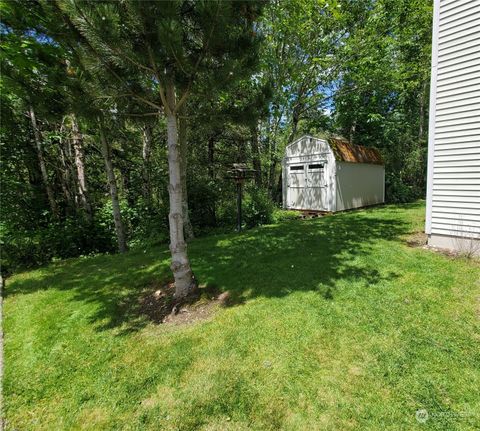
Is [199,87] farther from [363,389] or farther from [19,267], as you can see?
[19,267]

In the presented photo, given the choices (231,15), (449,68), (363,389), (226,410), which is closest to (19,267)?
(226,410)

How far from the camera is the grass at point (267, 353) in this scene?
191 cm

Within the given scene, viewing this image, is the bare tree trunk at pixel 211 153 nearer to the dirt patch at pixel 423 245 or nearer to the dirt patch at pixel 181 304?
the dirt patch at pixel 423 245

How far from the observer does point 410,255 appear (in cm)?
441

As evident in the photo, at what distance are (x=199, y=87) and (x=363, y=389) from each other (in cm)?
341

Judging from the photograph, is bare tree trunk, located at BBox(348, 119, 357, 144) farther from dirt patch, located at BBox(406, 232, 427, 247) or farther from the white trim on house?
the white trim on house

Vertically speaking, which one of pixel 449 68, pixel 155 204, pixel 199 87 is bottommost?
pixel 155 204

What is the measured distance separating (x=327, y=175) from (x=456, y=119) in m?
5.70

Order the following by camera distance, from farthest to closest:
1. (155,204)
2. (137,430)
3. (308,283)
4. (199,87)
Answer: (155,204) → (308,283) → (199,87) → (137,430)

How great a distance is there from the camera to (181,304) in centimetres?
335

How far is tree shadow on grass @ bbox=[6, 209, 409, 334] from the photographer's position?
3.55m

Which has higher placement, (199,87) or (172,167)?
(199,87)

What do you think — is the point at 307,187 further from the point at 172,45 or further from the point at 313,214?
the point at 172,45

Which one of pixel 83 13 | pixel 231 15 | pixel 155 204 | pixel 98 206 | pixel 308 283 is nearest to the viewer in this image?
pixel 83 13
